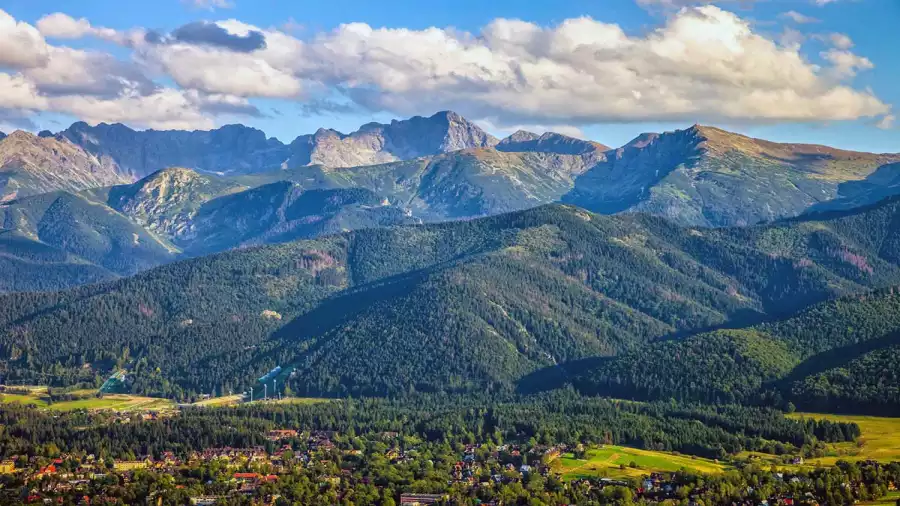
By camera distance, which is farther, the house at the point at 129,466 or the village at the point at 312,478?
the house at the point at 129,466

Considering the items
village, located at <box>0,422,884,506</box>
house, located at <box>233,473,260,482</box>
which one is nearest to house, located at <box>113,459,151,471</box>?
village, located at <box>0,422,884,506</box>

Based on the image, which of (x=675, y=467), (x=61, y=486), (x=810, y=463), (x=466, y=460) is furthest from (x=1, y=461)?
(x=810, y=463)

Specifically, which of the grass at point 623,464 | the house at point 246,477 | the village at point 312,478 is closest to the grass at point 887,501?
the village at point 312,478

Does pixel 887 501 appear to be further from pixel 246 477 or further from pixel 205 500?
pixel 205 500

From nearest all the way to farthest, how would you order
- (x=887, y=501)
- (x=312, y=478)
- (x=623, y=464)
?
(x=887, y=501), (x=312, y=478), (x=623, y=464)

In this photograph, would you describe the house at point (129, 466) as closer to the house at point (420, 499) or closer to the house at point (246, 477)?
the house at point (246, 477)

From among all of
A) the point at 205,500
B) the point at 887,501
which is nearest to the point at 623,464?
the point at 887,501

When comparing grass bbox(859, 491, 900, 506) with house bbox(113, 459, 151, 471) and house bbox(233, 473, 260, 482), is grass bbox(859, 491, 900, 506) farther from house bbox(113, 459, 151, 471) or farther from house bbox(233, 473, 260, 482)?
house bbox(113, 459, 151, 471)

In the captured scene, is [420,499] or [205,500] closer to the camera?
[420,499]

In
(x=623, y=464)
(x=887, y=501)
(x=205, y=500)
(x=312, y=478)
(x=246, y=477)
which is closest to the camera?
(x=887, y=501)
